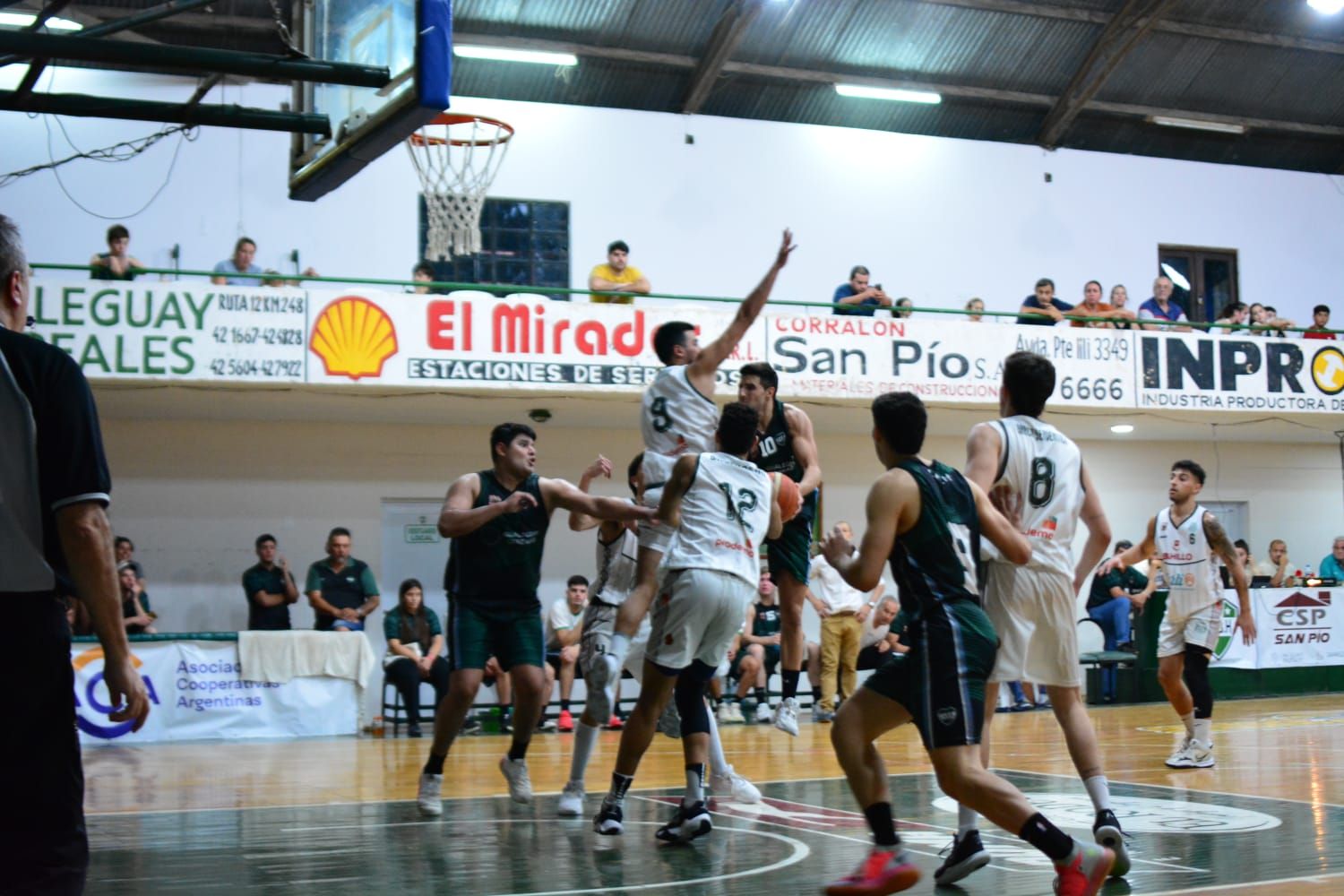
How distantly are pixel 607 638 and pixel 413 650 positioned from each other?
7732mm

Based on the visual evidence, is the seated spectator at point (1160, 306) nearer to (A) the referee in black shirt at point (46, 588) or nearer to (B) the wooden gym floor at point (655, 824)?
(B) the wooden gym floor at point (655, 824)

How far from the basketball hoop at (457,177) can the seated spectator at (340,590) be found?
3920mm

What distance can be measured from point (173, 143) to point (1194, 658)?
14763 mm

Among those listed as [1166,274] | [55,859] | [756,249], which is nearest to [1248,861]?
[55,859]

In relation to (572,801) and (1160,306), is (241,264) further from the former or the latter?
(1160,306)

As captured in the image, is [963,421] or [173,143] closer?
[173,143]

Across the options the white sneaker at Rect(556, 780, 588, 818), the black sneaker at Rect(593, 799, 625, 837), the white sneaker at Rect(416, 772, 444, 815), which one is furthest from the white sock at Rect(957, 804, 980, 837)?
the white sneaker at Rect(416, 772, 444, 815)

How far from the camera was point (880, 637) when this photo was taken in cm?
1725

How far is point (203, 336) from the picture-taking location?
14.9m

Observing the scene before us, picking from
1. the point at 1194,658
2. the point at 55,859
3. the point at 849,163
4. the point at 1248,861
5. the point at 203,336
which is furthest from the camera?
the point at 849,163

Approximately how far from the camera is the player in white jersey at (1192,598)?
9531mm

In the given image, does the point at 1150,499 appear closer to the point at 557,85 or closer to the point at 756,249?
the point at 756,249

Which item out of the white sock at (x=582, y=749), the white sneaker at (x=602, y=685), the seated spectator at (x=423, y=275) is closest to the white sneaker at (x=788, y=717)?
the white sock at (x=582, y=749)

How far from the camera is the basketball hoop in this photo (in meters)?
16.3
